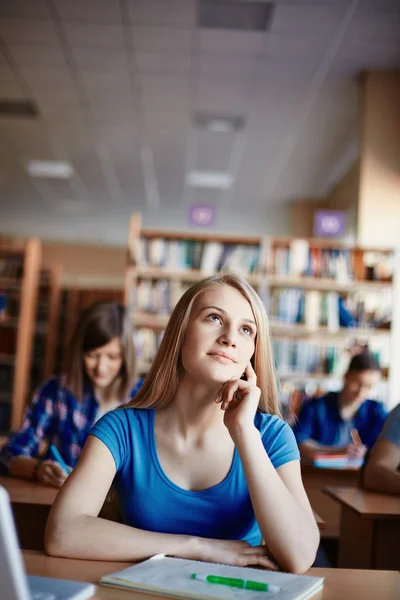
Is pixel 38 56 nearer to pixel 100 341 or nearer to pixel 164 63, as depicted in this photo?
pixel 164 63

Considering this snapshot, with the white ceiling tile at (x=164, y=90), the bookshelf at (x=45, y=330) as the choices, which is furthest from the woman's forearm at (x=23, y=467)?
the bookshelf at (x=45, y=330)

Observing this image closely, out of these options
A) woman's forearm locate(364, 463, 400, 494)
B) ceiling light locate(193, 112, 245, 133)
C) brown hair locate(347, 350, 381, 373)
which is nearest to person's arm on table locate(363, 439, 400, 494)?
woman's forearm locate(364, 463, 400, 494)

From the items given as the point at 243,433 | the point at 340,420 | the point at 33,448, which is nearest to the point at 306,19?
the point at 340,420

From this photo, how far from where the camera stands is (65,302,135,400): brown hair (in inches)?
108

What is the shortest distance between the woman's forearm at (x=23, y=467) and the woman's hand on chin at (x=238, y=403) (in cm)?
116

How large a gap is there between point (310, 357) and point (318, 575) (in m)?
4.09

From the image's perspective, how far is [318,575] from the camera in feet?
4.06

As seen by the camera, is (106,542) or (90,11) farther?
(90,11)

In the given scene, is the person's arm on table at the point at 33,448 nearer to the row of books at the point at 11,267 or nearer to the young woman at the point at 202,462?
the young woman at the point at 202,462

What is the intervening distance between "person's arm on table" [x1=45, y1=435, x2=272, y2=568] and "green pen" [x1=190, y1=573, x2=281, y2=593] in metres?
0.14

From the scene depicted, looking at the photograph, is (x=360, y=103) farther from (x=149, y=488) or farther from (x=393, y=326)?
(x=149, y=488)

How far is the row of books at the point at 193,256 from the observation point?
524 centimetres

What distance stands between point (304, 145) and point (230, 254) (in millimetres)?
2658

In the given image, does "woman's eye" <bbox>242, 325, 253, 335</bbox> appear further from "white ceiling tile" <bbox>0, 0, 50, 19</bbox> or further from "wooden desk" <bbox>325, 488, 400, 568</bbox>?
"white ceiling tile" <bbox>0, 0, 50, 19</bbox>
